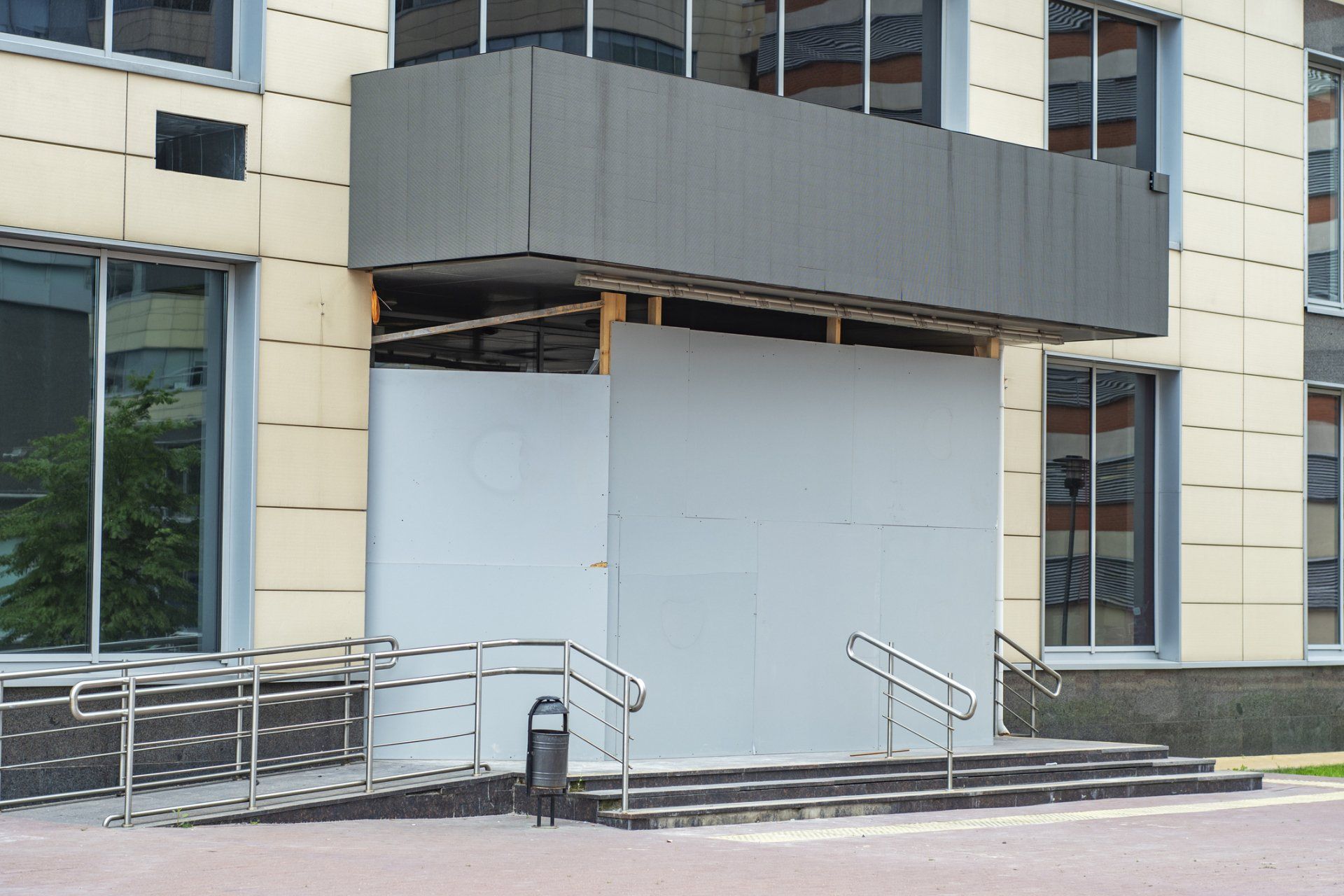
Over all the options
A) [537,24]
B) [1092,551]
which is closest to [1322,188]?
[1092,551]

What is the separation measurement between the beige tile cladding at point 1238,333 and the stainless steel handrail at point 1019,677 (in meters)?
2.35

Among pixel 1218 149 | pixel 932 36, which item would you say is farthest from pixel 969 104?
pixel 1218 149

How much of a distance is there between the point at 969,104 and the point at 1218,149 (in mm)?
3797

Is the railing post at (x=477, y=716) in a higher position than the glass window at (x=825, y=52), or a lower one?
lower

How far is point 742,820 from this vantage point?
11.5 metres

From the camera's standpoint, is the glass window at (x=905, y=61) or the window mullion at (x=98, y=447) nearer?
the window mullion at (x=98, y=447)

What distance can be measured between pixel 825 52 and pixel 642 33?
224 cm

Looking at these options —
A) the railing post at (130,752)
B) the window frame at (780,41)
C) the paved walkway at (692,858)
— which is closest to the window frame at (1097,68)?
the window frame at (780,41)

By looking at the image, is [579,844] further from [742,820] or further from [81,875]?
[81,875]

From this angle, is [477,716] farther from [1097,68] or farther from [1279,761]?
[1279,761]

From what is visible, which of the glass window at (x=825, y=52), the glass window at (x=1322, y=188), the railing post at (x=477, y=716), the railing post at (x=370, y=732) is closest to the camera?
the railing post at (x=370, y=732)

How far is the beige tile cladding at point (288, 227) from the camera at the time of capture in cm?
1195

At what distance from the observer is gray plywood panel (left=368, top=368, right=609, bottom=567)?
13.0 m

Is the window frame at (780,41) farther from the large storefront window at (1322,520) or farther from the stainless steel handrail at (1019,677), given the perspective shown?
the large storefront window at (1322,520)
